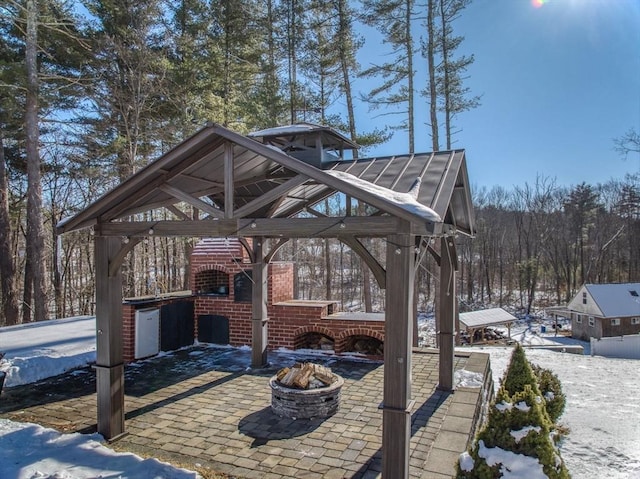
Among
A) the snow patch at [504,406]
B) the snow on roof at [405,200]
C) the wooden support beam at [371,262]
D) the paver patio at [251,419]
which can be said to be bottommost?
the paver patio at [251,419]

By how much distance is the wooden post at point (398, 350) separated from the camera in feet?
11.4

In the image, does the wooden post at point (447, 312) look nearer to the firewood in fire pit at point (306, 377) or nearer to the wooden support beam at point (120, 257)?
the firewood in fire pit at point (306, 377)

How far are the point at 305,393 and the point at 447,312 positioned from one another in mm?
2461

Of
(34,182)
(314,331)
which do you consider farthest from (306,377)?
(34,182)


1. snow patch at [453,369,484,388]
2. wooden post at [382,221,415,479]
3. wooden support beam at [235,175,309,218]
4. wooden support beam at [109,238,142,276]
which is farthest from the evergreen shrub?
wooden support beam at [109,238,142,276]

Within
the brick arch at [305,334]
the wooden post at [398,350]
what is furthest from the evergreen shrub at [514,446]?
the brick arch at [305,334]

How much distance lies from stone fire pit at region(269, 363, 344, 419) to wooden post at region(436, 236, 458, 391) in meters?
1.64

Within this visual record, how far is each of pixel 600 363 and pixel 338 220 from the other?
40.8 feet

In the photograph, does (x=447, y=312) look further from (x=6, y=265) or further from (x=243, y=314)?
(x=6, y=265)

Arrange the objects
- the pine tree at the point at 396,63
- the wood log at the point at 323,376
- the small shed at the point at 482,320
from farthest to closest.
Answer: the small shed at the point at 482,320 < the pine tree at the point at 396,63 < the wood log at the point at 323,376

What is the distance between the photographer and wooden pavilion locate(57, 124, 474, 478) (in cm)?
350

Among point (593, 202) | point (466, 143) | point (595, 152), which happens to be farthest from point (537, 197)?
point (466, 143)

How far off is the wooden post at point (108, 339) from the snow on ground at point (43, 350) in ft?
9.55

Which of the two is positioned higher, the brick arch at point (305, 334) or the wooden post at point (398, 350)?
the wooden post at point (398, 350)
